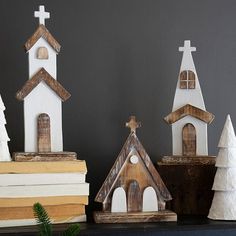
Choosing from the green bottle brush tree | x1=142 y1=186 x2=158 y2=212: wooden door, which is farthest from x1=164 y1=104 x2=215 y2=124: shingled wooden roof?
the green bottle brush tree

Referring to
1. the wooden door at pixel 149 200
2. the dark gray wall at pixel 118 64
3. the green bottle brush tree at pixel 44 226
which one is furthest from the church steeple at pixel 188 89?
the green bottle brush tree at pixel 44 226

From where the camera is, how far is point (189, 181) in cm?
145

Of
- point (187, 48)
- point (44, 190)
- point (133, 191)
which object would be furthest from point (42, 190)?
point (187, 48)

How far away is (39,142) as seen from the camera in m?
1.33

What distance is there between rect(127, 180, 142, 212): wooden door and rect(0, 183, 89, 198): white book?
0.13m

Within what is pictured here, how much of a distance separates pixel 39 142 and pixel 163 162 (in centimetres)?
39

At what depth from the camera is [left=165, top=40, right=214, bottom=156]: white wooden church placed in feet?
4.83

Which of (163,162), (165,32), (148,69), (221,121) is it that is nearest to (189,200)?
(163,162)

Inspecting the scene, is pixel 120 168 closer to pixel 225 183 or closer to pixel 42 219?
pixel 225 183

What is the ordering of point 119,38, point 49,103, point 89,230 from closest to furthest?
point 89,230 < point 49,103 < point 119,38

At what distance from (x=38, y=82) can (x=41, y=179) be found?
0.27 m

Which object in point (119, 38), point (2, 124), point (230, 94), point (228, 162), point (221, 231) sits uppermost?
point (119, 38)

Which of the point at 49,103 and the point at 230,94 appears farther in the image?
the point at 230,94

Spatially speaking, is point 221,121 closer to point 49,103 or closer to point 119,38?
point 119,38
